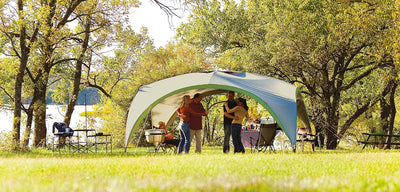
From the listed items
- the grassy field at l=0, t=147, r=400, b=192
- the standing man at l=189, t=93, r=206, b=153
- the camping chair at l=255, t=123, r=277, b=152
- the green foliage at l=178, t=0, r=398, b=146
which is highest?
the green foliage at l=178, t=0, r=398, b=146

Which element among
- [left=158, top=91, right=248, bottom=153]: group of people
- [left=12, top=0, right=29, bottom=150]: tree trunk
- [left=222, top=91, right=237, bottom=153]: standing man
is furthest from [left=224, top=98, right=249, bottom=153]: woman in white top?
[left=12, top=0, right=29, bottom=150]: tree trunk

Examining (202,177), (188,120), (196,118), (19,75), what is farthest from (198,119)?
(202,177)

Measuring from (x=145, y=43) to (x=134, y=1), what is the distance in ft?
16.0

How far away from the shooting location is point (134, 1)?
58.2 feet

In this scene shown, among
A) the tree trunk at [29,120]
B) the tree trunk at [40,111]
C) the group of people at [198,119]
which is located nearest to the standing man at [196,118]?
the group of people at [198,119]

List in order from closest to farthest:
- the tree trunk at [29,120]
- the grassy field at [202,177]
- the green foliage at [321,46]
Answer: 1. the grassy field at [202,177]
2. the green foliage at [321,46]
3. the tree trunk at [29,120]

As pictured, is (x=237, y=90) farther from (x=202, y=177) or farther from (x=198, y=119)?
(x=202, y=177)

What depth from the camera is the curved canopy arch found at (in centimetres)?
1205

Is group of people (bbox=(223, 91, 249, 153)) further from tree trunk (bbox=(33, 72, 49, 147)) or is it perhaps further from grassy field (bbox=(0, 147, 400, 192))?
tree trunk (bbox=(33, 72, 49, 147))

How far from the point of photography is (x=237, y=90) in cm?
1234

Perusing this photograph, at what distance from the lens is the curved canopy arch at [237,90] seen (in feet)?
39.5

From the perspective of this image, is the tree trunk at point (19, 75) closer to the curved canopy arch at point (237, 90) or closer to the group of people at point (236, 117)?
the curved canopy arch at point (237, 90)

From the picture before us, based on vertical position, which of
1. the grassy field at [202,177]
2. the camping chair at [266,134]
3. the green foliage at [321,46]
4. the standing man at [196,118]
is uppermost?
the green foliage at [321,46]

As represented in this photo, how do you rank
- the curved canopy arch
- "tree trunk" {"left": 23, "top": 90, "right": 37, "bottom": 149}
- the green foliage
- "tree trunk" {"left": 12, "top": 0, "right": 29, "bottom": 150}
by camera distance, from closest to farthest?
the curved canopy arch → "tree trunk" {"left": 12, "top": 0, "right": 29, "bottom": 150} → the green foliage → "tree trunk" {"left": 23, "top": 90, "right": 37, "bottom": 149}
